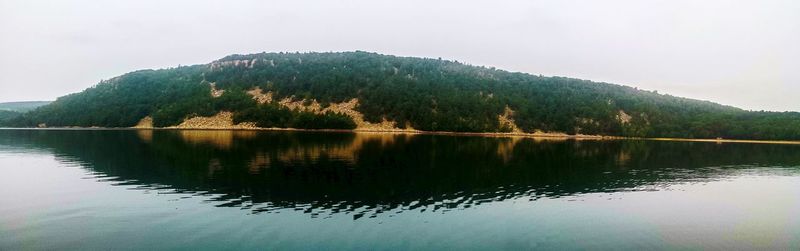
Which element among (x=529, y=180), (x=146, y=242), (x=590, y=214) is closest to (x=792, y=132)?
(x=529, y=180)

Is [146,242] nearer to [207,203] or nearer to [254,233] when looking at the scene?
[254,233]

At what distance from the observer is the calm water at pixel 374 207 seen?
100ft

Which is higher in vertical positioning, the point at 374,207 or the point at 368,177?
the point at 368,177

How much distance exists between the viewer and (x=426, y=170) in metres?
66.0

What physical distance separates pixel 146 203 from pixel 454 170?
38.4 meters

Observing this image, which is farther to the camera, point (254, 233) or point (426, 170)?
point (426, 170)

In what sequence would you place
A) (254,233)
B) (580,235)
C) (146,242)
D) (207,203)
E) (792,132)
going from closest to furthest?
(146,242)
(254,233)
(580,235)
(207,203)
(792,132)

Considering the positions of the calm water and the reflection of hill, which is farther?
the reflection of hill

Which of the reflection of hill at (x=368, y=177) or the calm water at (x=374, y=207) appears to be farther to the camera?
the reflection of hill at (x=368, y=177)

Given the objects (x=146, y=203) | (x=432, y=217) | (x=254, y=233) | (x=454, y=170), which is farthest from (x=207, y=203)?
(x=454, y=170)

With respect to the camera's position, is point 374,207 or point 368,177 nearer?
point 374,207

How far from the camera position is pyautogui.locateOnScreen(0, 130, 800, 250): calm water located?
30484mm

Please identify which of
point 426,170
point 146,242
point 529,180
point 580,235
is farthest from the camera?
point 426,170

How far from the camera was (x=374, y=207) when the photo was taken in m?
39.3
